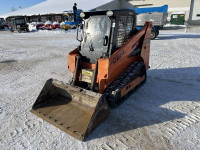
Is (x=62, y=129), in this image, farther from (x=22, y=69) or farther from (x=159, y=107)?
(x=22, y=69)

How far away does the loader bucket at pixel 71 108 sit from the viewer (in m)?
3.14

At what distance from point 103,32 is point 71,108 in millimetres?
1946

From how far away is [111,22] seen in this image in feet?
12.9

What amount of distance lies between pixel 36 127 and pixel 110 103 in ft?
5.31

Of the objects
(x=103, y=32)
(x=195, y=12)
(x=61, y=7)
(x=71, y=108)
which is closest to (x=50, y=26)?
(x=61, y=7)

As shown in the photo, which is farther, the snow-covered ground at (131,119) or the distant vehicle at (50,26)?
the distant vehicle at (50,26)

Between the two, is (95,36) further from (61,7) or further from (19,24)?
(61,7)

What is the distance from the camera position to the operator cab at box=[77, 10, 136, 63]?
3959 mm

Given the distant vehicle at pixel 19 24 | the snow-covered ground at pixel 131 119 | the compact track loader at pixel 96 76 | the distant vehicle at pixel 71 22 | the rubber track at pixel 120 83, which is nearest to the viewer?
the snow-covered ground at pixel 131 119

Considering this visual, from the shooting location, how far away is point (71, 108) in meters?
3.76

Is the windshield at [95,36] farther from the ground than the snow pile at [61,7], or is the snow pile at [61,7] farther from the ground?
the snow pile at [61,7]

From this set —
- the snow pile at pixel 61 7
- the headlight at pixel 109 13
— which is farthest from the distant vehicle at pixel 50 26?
the headlight at pixel 109 13

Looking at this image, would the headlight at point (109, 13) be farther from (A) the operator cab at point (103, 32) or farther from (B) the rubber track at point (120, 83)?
(B) the rubber track at point (120, 83)

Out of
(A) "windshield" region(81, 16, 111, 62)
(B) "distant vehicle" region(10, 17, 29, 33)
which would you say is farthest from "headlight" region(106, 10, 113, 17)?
(B) "distant vehicle" region(10, 17, 29, 33)
